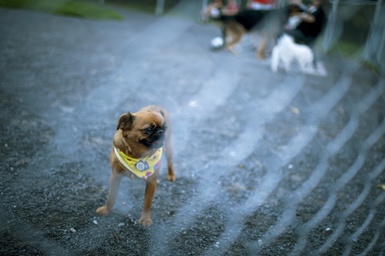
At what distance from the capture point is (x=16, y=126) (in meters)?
3.70

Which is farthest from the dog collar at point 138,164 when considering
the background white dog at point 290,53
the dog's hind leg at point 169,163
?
the background white dog at point 290,53

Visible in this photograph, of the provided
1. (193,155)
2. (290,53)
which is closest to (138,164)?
(193,155)

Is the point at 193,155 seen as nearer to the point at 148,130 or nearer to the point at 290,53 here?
the point at 148,130

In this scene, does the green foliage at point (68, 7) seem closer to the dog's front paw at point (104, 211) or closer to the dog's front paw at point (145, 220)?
the dog's front paw at point (104, 211)

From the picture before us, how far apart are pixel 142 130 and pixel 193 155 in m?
1.50

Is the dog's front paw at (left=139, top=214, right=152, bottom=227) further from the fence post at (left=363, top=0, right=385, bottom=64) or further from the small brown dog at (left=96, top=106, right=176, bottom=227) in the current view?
the fence post at (left=363, top=0, right=385, bottom=64)

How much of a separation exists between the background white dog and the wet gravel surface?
38 centimetres

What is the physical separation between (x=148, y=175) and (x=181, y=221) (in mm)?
553

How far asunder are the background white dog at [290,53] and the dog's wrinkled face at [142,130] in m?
5.20

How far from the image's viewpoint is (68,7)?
403 inches

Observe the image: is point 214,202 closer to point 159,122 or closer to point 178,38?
point 159,122

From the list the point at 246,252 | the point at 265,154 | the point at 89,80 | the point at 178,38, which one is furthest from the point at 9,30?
the point at 246,252

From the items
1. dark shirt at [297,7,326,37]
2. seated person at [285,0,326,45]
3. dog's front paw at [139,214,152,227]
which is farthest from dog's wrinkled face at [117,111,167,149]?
dark shirt at [297,7,326,37]

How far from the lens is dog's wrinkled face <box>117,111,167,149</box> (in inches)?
93.3
